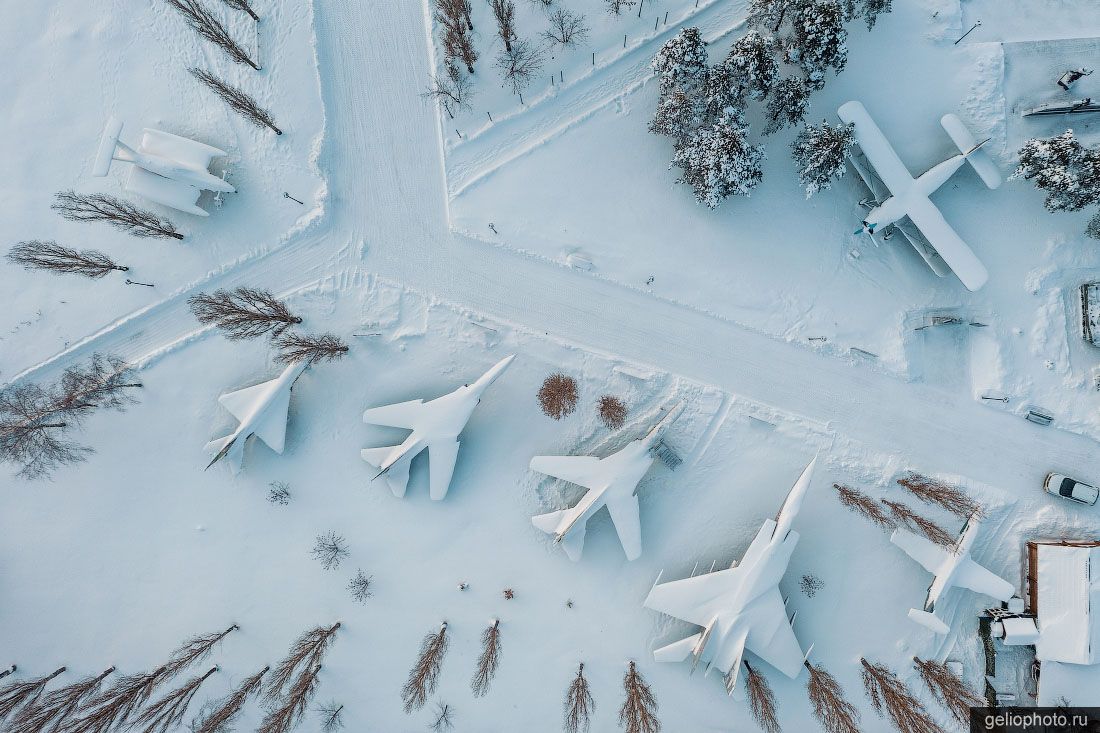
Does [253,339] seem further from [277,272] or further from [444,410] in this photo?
[444,410]

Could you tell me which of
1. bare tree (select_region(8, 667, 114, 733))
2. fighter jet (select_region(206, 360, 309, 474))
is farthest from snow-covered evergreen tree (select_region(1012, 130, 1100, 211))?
bare tree (select_region(8, 667, 114, 733))

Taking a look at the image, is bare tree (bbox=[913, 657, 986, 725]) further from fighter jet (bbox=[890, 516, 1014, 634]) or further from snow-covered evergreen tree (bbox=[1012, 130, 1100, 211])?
snow-covered evergreen tree (bbox=[1012, 130, 1100, 211])

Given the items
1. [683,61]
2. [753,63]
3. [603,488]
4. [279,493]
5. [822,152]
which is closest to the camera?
Answer: [753,63]

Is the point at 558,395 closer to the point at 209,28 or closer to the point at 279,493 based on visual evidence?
the point at 279,493

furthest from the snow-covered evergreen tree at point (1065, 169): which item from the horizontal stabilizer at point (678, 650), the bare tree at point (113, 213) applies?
the bare tree at point (113, 213)

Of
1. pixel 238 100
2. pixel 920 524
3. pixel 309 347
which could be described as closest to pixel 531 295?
pixel 309 347

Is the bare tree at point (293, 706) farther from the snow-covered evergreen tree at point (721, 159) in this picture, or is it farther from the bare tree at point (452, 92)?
the snow-covered evergreen tree at point (721, 159)
